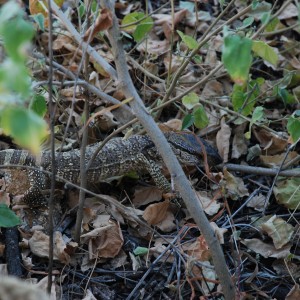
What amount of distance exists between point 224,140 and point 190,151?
0.36 meters

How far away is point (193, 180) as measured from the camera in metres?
4.48

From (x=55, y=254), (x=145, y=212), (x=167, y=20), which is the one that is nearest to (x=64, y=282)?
(x=55, y=254)

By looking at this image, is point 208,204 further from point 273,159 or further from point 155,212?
point 273,159

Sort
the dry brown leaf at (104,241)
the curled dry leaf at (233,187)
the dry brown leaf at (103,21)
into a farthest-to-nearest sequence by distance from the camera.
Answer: the curled dry leaf at (233,187), the dry brown leaf at (104,241), the dry brown leaf at (103,21)

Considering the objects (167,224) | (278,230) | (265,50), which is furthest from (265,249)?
(265,50)

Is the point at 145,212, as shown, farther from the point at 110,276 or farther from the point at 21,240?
the point at 21,240

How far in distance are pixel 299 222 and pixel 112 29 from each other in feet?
7.26

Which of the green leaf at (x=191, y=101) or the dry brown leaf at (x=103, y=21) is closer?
the dry brown leaf at (x=103, y=21)

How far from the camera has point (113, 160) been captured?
451cm

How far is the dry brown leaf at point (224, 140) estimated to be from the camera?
4621 mm

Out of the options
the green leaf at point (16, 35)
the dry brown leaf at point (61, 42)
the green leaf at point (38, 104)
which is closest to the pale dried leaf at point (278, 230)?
the green leaf at point (38, 104)

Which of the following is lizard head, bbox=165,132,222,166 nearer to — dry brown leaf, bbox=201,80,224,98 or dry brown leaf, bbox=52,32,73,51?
dry brown leaf, bbox=201,80,224,98

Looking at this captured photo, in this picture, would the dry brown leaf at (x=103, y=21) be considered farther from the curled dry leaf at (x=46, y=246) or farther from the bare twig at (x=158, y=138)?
the curled dry leaf at (x=46, y=246)

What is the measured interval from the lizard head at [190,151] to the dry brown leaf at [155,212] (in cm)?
62
